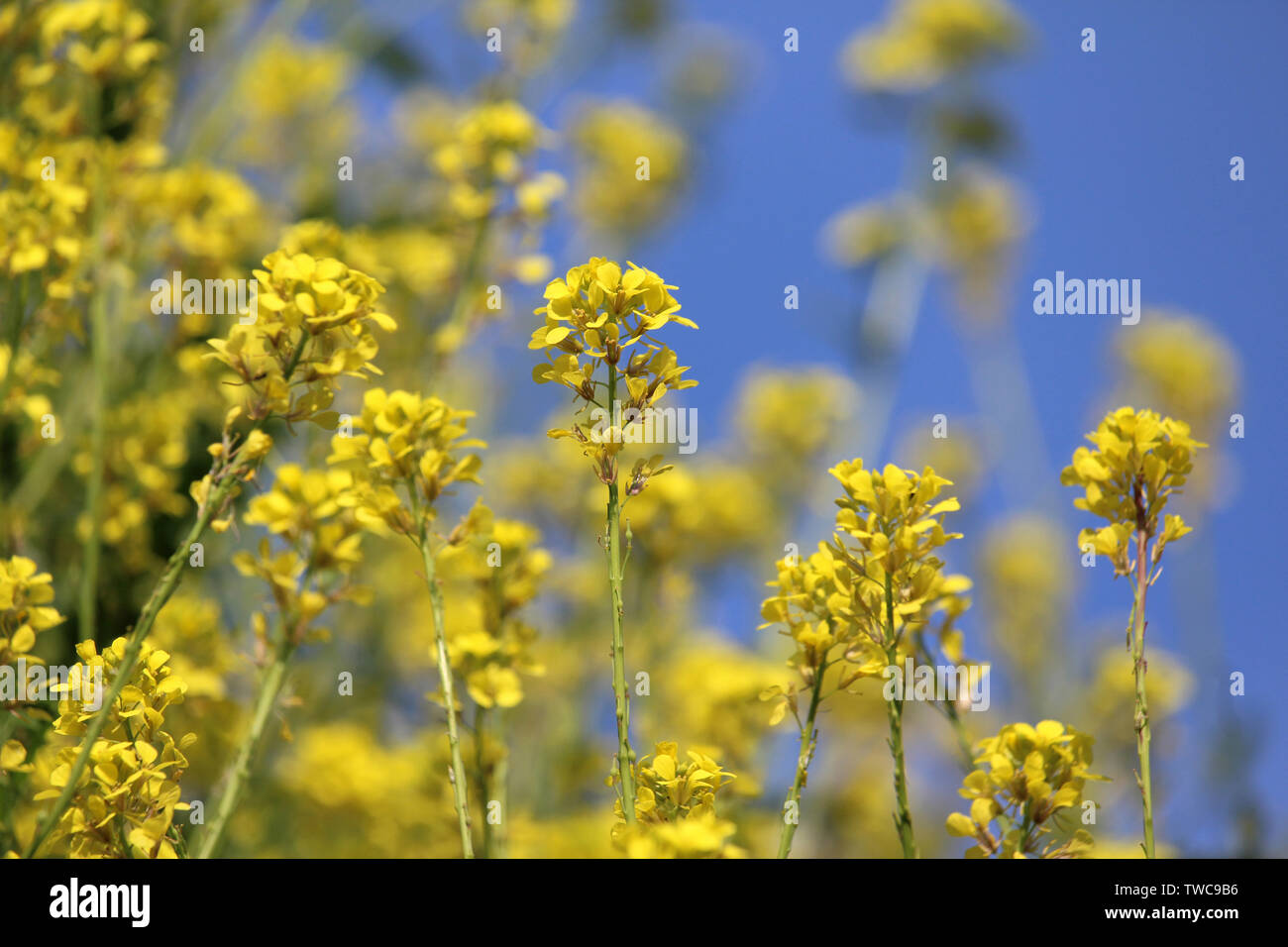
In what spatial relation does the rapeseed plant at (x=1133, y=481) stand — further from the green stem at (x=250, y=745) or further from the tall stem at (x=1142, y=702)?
the green stem at (x=250, y=745)

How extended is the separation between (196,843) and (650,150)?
383 cm

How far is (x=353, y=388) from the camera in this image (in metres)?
3.16

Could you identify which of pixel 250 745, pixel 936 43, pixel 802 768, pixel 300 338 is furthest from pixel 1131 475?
pixel 936 43

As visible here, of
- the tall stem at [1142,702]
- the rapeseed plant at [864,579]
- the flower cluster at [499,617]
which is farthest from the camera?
the flower cluster at [499,617]

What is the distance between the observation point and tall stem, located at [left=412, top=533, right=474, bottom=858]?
110 cm

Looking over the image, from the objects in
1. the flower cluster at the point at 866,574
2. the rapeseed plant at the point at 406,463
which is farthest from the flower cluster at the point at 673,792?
the rapeseed plant at the point at 406,463

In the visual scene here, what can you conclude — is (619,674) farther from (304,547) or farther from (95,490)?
(95,490)

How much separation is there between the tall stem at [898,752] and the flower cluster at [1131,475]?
32 cm

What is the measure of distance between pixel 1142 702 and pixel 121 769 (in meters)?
1.12

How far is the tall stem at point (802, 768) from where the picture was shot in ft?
3.69

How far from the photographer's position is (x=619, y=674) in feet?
3.63

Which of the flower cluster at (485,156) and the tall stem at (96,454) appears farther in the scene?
the flower cluster at (485,156)

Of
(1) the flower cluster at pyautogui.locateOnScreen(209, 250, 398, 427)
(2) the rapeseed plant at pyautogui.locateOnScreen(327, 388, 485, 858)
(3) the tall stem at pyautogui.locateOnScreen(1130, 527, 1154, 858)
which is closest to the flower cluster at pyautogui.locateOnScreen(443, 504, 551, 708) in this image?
(2) the rapeseed plant at pyautogui.locateOnScreen(327, 388, 485, 858)
